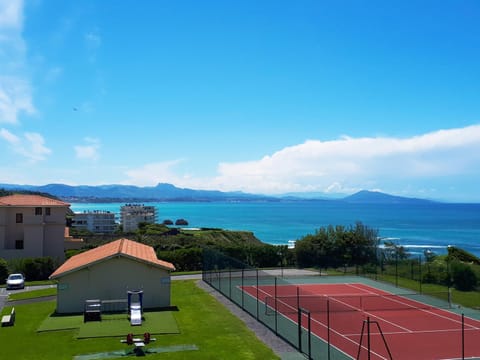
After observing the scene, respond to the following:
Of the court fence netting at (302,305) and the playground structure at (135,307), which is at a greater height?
the playground structure at (135,307)

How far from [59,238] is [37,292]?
61.5ft

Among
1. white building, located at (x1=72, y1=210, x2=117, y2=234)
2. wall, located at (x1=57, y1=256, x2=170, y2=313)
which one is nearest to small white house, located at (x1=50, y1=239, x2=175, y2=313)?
wall, located at (x1=57, y1=256, x2=170, y2=313)

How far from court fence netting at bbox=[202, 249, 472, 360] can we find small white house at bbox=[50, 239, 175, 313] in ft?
14.1

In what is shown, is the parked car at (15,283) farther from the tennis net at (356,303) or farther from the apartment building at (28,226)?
the tennis net at (356,303)

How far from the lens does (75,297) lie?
84.0 ft

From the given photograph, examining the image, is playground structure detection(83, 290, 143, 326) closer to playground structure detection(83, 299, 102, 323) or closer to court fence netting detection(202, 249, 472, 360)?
playground structure detection(83, 299, 102, 323)

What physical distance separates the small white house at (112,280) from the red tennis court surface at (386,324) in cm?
582

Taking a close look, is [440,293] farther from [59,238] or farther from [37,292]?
[59,238]

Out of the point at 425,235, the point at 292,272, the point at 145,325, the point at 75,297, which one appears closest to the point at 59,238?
the point at 292,272

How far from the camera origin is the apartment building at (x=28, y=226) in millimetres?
48656

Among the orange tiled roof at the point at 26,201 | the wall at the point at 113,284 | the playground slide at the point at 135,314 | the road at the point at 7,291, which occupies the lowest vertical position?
the road at the point at 7,291

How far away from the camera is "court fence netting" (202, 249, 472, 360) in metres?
19.2

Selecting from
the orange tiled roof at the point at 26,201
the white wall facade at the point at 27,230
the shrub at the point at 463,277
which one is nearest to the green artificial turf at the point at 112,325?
the shrub at the point at 463,277

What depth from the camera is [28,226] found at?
1927 inches
